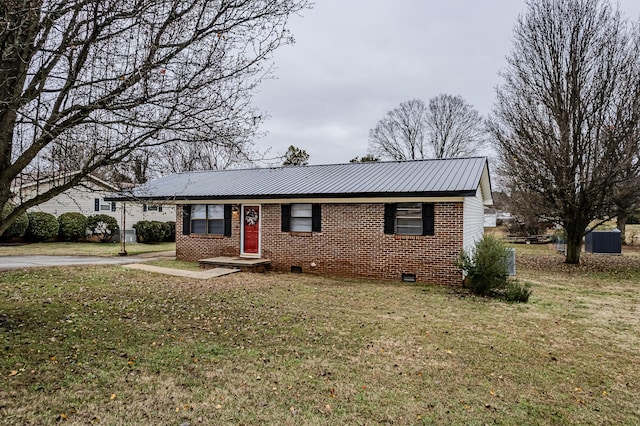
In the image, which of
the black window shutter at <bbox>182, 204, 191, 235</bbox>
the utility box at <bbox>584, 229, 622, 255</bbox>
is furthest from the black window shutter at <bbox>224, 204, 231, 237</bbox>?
the utility box at <bbox>584, 229, 622, 255</bbox>

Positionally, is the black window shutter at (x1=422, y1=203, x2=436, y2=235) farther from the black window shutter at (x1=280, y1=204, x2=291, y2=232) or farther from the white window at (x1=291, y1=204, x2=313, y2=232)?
the black window shutter at (x1=280, y1=204, x2=291, y2=232)

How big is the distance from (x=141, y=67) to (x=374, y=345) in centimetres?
489

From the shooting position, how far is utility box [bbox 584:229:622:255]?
2078cm

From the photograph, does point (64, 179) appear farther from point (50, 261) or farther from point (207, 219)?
point (50, 261)

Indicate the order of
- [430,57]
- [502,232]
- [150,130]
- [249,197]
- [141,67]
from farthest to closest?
1. [502,232]
2. [430,57]
3. [249,197]
4. [150,130]
5. [141,67]

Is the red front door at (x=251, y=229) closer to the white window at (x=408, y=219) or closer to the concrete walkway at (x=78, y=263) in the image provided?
the concrete walkway at (x=78, y=263)

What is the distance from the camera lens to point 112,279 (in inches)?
416

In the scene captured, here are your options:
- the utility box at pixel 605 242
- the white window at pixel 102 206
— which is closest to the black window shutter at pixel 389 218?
the utility box at pixel 605 242

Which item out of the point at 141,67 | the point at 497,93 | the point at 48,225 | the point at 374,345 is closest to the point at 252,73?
the point at 141,67

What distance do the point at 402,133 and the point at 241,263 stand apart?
28487mm

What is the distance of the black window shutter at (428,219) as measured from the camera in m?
11.6

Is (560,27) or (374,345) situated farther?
(560,27)

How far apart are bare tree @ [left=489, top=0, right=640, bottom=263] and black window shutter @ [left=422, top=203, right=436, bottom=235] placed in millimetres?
7199

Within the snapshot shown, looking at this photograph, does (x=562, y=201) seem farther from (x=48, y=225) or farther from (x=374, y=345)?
(x=48, y=225)
